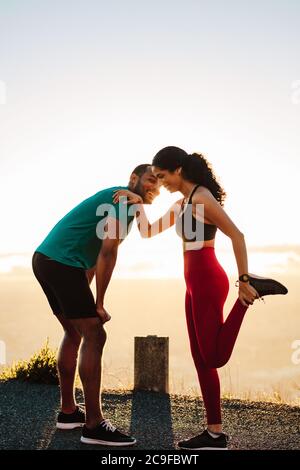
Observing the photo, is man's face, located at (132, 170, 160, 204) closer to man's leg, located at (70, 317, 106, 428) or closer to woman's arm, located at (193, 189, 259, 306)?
woman's arm, located at (193, 189, 259, 306)

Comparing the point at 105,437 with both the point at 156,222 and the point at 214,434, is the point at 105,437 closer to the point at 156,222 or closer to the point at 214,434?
the point at 214,434

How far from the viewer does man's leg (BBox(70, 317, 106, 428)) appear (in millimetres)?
4680

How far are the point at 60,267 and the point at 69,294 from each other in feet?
0.78

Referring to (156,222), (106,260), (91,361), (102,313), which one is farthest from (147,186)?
(91,361)

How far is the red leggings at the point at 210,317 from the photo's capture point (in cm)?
448

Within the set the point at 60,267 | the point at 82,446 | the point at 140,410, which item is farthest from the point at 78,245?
the point at 140,410

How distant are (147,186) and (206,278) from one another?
1014 millimetres

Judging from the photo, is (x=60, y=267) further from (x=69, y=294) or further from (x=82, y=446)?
(x=82, y=446)

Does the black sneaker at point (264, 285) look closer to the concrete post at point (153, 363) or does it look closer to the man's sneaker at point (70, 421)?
the man's sneaker at point (70, 421)

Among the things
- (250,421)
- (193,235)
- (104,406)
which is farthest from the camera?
(104,406)

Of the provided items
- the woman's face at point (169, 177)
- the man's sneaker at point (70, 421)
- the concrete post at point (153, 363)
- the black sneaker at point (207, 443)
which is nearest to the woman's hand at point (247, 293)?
the woman's face at point (169, 177)

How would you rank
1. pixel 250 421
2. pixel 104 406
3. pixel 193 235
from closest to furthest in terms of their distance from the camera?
1. pixel 193 235
2. pixel 250 421
3. pixel 104 406

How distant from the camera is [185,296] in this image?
4816mm

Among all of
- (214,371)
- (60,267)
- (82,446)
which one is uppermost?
(60,267)
